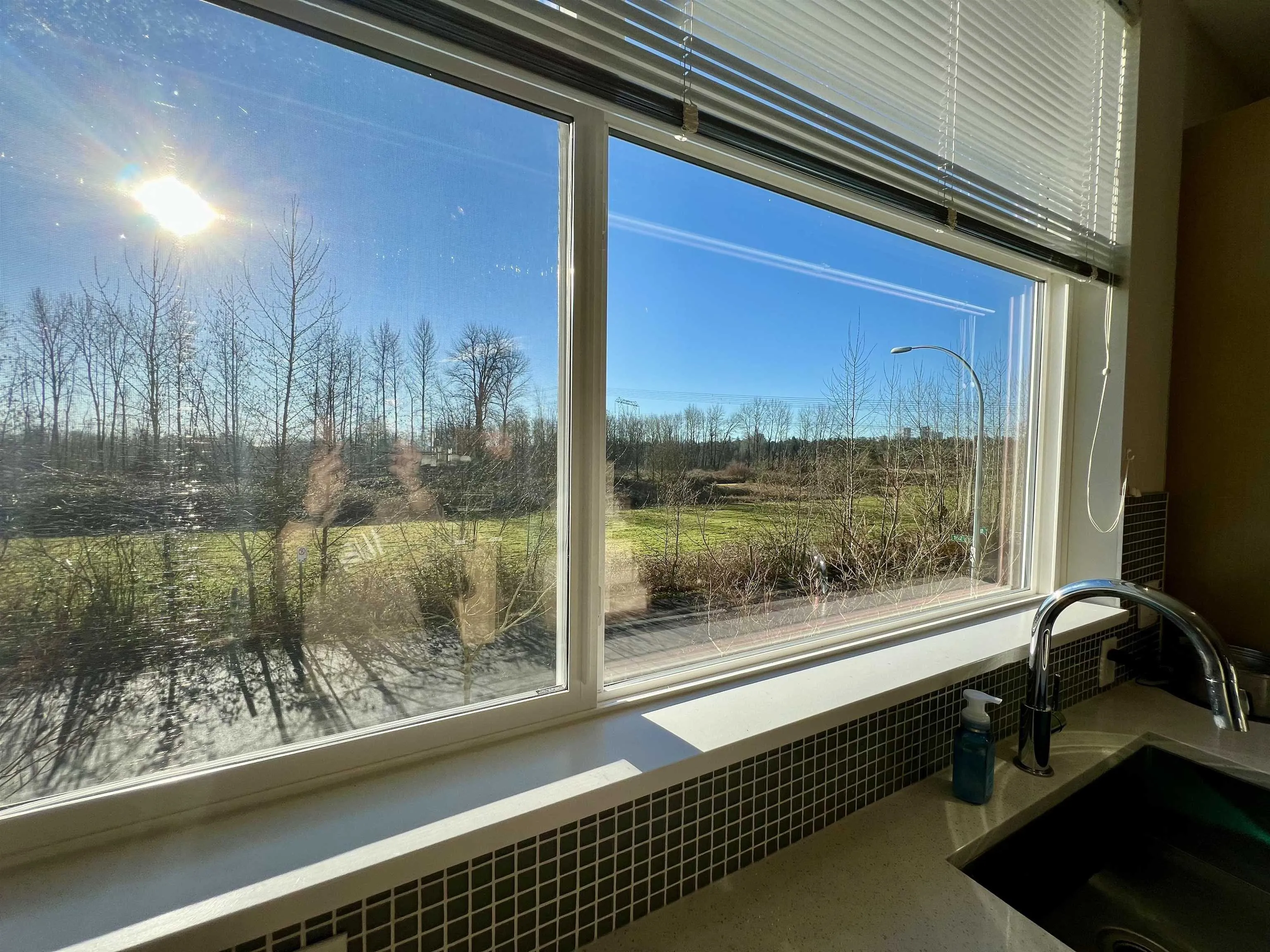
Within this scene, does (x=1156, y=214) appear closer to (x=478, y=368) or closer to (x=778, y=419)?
(x=778, y=419)

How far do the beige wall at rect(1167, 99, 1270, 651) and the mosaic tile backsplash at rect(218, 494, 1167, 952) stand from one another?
49.2 inches

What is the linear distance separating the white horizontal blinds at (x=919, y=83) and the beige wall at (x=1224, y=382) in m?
0.41

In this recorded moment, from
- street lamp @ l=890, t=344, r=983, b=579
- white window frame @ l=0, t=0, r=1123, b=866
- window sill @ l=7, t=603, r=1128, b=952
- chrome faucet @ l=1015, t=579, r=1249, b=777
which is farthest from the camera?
street lamp @ l=890, t=344, r=983, b=579

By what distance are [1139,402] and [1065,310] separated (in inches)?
14.3

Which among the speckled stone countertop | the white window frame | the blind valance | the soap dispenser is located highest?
the blind valance

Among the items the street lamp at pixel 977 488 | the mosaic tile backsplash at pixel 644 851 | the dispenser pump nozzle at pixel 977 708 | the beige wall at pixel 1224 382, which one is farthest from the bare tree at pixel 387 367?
the beige wall at pixel 1224 382

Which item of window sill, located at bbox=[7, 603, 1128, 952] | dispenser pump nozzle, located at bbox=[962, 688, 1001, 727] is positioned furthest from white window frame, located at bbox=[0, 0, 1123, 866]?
dispenser pump nozzle, located at bbox=[962, 688, 1001, 727]

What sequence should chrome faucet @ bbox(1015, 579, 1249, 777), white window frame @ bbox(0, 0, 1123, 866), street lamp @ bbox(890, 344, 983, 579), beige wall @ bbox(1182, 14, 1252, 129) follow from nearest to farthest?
white window frame @ bbox(0, 0, 1123, 866) < chrome faucet @ bbox(1015, 579, 1249, 777) < street lamp @ bbox(890, 344, 983, 579) < beige wall @ bbox(1182, 14, 1252, 129)

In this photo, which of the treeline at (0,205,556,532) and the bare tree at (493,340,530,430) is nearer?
the treeline at (0,205,556,532)

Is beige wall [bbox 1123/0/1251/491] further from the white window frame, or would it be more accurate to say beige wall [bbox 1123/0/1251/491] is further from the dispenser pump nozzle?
the dispenser pump nozzle

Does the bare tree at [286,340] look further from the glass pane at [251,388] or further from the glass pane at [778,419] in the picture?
the glass pane at [778,419]

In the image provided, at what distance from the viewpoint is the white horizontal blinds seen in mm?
861

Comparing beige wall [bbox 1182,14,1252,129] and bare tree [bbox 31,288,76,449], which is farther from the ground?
beige wall [bbox 1182,14,1252,129]

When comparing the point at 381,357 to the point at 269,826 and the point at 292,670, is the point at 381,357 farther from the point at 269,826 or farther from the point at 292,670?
the point at 269,826
